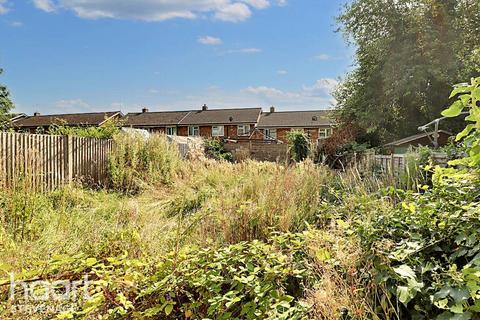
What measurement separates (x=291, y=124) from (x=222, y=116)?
7518mm

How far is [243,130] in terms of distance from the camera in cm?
3619

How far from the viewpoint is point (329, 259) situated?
1.94 metres

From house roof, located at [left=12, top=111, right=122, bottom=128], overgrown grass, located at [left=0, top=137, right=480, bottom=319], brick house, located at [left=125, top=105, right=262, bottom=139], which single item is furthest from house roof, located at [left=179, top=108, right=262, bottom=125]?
overgrown grass, located at [left=0, top=137, right=480, bottom=319]

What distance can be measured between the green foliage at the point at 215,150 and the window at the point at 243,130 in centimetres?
1677

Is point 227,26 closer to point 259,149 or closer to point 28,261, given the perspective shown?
point 28,261

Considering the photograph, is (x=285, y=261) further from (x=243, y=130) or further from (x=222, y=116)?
(x=222, y=116)

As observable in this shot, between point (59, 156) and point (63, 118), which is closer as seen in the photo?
point (59, 156)

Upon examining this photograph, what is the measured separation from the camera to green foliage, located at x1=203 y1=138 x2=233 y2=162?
55.3 ft

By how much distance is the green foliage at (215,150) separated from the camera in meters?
16.8

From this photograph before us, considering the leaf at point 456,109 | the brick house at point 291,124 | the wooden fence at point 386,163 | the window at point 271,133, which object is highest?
the brick house at point 291,124

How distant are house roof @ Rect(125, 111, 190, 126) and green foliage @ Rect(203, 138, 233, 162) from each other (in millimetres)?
19507

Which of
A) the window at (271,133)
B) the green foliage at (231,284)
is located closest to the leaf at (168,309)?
the green foliage at (231,284)

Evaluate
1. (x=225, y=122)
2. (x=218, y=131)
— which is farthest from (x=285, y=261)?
(x=218, y=131)

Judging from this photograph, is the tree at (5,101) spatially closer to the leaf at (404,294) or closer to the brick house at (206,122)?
the brick house at (206,122)
